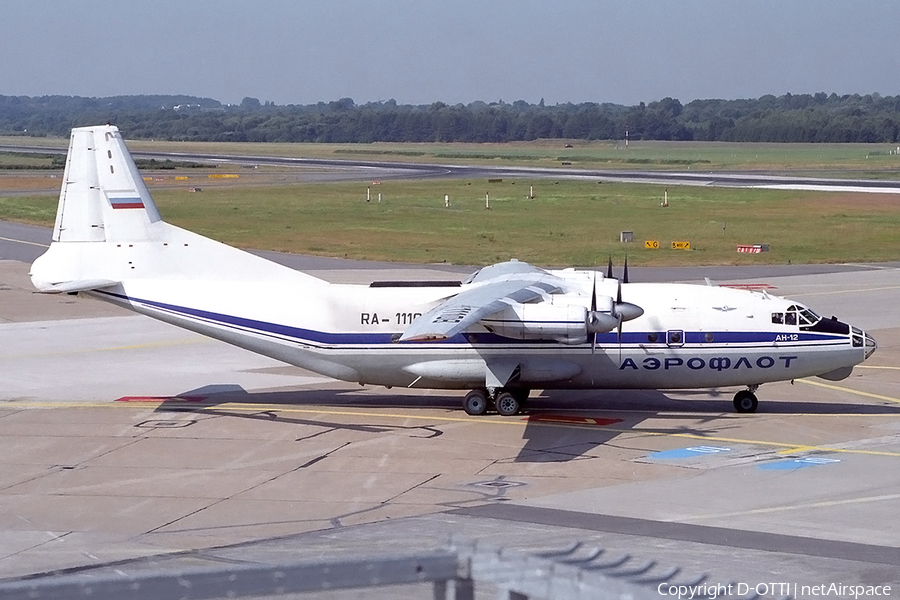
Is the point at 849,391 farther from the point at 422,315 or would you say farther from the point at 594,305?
the point at 422,315

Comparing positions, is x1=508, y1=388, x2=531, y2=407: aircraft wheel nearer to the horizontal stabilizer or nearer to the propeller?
the propeller

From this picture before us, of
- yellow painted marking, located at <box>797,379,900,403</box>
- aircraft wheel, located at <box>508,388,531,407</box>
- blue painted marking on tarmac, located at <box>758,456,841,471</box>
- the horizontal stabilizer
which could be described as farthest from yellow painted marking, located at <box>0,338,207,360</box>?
blue painted marking on tarmac, located at <box>758,456,841,471</box>

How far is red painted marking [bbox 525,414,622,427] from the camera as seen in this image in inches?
1145

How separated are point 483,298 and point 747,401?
855 cm

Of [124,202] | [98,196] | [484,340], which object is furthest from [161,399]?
[484,340]

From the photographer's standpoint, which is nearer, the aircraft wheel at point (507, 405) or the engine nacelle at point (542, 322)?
the engine nacelle at point (542, 322)

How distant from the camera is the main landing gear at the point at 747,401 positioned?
3023 centimetres

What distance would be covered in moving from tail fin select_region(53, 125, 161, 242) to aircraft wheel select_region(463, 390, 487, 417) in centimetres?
1047

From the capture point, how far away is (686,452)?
25656 millimetres

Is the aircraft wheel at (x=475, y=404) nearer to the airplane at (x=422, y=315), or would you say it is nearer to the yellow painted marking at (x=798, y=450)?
the airplane at (x=422, y=315)

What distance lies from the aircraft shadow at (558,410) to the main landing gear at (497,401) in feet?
1.28

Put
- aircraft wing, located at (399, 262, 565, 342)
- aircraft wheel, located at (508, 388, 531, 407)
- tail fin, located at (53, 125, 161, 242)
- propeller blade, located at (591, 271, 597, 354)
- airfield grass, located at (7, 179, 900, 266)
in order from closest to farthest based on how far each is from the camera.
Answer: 1. aircraft wing, located at (399, 262, 565, 342)
2. propeller blade, located at (591, 271, 597, 354)
3. aircraft wheel, located at (508, 388, 531, 407)
4. tail fin, located at (53, 125, 161, 242)
5. airfield grass, located at (7, 179, 900, 266)

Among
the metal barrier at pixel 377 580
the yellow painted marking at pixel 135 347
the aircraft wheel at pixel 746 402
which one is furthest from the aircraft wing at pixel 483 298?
the metal barrier at pixel 377 580

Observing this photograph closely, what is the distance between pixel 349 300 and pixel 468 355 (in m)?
3.70
